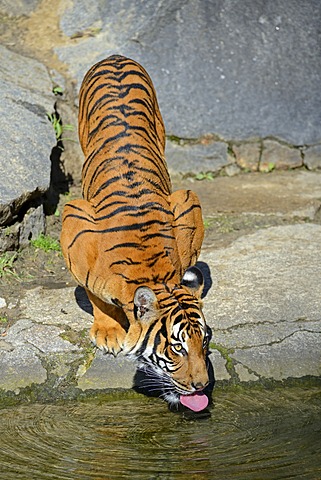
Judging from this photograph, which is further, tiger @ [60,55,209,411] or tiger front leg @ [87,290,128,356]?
tiger front leg @ [87,290,128,356]

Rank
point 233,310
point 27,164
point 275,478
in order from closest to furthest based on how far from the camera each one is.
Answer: point 275,478 → point 233,310 → point 27,164

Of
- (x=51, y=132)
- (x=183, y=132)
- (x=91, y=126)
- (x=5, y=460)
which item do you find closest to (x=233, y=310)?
(x=91, y=126)

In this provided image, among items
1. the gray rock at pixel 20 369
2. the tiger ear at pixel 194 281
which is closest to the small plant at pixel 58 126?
the gray rock at pixel 20 369

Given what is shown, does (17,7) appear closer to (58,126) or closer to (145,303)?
(58,126)

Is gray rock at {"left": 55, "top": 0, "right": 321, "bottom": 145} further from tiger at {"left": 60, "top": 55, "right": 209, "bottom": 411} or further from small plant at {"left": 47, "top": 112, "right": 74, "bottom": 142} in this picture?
tiger at {"left": 60, "top": 55, "right": 209, "bottom": 411}

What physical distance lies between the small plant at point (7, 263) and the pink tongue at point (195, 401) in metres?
2.25

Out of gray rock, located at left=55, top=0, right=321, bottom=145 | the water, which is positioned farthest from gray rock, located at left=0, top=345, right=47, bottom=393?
gray rock, located at left=55, top=0, right=321, bottom=145


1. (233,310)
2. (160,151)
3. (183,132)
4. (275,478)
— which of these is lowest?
(183,132)

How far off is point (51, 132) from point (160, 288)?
3167mm

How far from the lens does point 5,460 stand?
412cm

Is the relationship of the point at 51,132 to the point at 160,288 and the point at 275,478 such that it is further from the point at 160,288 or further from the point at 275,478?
the point at 275,478

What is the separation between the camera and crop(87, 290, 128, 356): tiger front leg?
500cm

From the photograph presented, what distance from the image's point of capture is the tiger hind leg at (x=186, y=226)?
491cm

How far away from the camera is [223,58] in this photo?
338 inches
